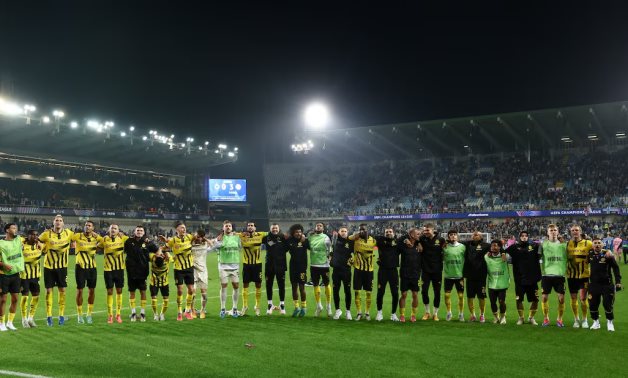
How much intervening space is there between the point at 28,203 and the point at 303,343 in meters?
45.6

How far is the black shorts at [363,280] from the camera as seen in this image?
460 inches

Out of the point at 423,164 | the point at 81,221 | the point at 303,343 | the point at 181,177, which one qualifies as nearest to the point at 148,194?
the point at 181,177

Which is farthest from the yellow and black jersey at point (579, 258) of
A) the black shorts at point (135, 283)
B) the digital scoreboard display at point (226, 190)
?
the digital scoreboard display at point (226, 190)

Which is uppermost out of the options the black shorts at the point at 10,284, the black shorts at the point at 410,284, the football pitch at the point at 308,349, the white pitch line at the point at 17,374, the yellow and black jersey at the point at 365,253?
the yellow and black jersey at the point at 365,253

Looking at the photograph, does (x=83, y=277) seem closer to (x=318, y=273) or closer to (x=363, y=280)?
(x=318, y=273)

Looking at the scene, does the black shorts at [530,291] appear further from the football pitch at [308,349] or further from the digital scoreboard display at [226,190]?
the digital scoreboard display at [226,190]

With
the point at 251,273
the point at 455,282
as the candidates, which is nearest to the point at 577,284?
the point at 455,282

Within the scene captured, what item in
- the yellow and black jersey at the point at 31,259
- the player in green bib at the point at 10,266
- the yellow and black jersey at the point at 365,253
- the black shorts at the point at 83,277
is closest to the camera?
the player in green bib at the point at 10,266

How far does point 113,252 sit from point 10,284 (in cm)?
206

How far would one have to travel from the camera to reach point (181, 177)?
2618 inches

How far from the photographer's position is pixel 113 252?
1160 cm

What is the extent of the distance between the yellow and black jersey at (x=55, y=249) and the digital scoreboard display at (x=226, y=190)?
4885cm

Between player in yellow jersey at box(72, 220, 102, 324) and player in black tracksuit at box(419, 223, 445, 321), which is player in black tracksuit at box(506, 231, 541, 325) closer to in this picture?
player in black tracksuit at box(419, 223, 445, 321)

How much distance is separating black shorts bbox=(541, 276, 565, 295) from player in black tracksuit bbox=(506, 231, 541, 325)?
0.56ft
